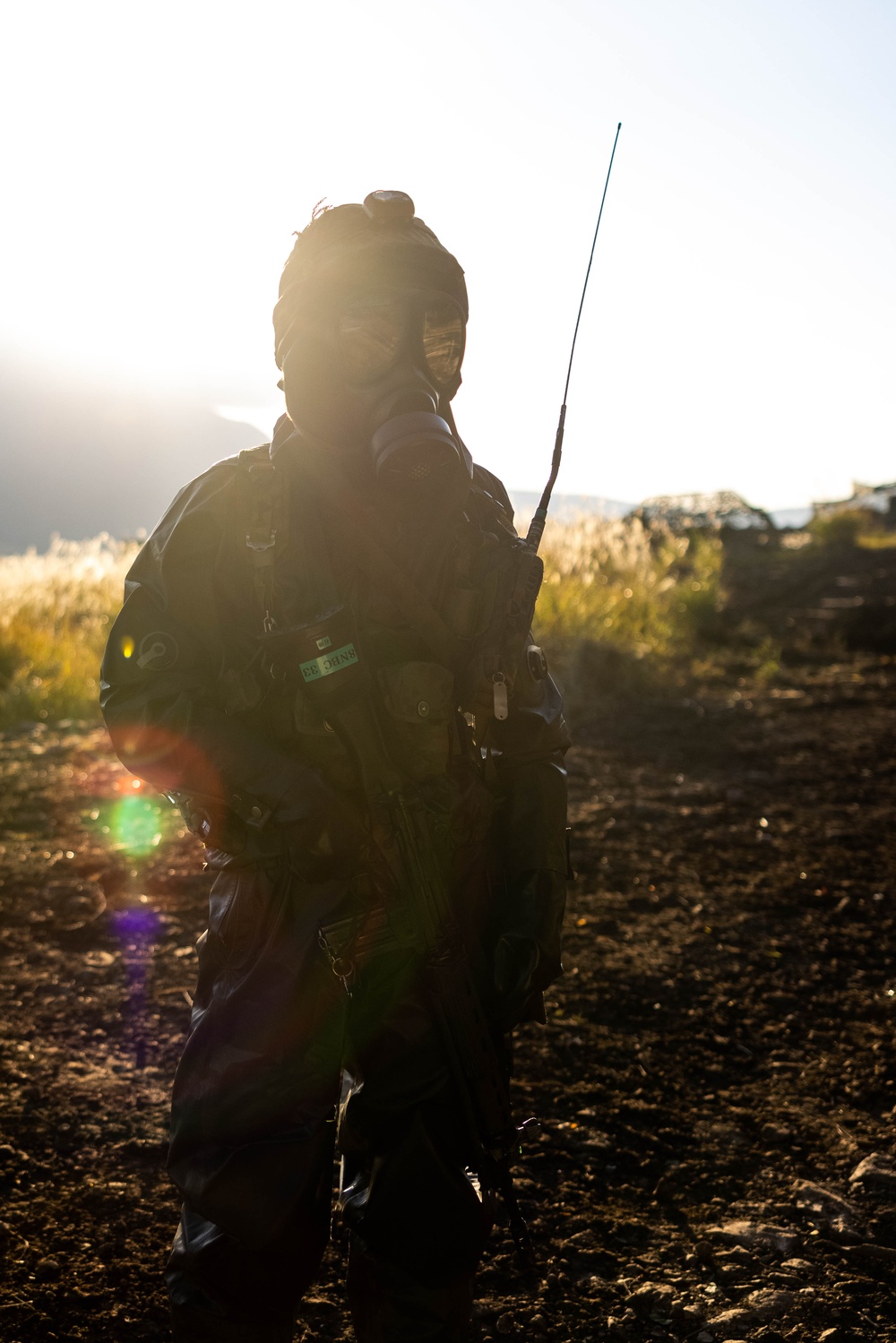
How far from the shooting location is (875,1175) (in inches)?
96.3

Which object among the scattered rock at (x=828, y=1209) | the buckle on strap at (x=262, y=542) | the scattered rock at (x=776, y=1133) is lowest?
the scattered rock at (x=828, y=1209)

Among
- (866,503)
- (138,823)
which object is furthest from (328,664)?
(866,503)

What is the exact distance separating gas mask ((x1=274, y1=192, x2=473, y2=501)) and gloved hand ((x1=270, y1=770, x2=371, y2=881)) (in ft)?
1.80

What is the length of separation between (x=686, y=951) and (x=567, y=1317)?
6.15ft

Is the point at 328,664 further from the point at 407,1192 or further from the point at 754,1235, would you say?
the point at 754,1235

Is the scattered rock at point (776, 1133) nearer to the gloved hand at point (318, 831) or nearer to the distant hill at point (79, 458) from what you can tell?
the gloved hand at point (318, 831)

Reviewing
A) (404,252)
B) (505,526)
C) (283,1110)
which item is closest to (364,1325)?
(283,1110)

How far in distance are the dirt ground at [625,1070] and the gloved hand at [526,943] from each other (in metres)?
0.79

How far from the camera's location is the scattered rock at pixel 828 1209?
226cm

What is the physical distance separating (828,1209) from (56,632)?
748 cm

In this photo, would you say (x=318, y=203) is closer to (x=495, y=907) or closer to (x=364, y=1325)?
(x=495, y=907)

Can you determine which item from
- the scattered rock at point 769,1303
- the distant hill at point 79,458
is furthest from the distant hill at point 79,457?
the scattered rock at point 769,1303

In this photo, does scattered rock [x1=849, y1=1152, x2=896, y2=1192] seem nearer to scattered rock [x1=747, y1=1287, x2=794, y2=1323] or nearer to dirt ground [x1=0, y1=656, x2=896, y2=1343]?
dirt ground [x1=0, y1=656, x2=896, y2=1343]

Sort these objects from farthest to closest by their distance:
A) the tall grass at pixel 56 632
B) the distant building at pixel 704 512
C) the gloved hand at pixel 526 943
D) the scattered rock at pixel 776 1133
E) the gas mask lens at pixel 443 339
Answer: the distant building at pixel 704 512
the tall grass at pixel 56 632
the scattered rock at pixel 776 1133
the gas mask lens at pixel 443 339
the gloved hand at pixel 526 943
